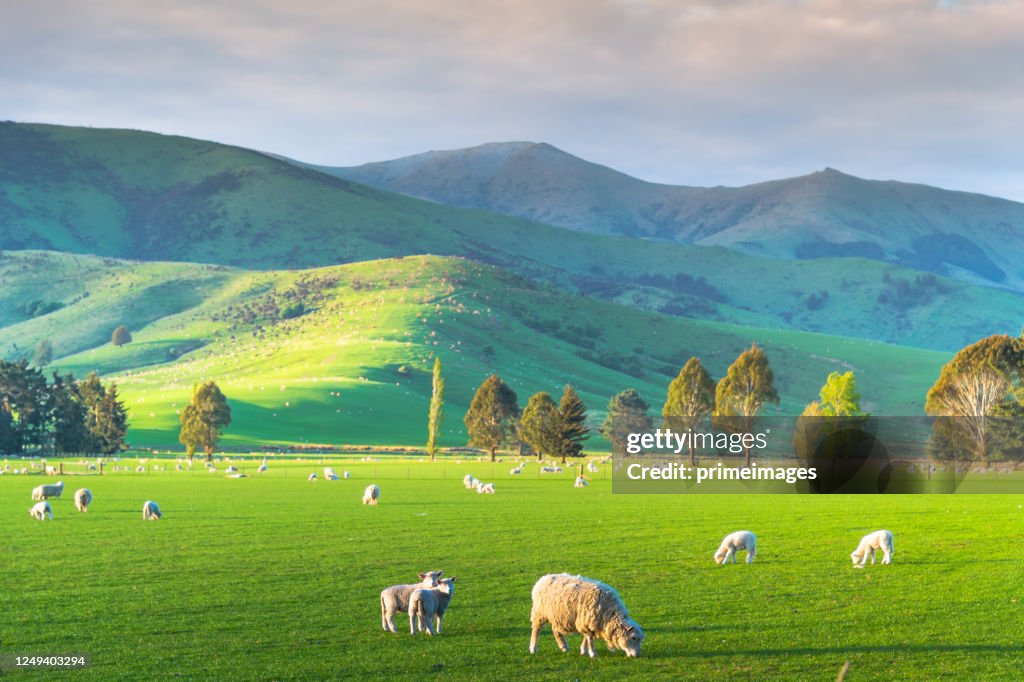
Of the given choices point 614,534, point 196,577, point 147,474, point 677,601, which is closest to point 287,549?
point 196,577

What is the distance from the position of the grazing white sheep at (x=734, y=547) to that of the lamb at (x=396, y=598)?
1224cm

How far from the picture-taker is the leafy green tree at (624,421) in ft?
431

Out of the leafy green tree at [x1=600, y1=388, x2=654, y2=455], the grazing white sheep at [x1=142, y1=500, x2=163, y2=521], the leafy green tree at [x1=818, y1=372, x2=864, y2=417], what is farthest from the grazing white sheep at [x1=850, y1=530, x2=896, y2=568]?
the leafy green tree at [x1=600, y1=388, x2=654, y2=455]

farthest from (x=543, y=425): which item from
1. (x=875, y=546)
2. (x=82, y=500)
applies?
(x=875, y=546)

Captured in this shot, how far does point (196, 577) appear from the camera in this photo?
97.0ft

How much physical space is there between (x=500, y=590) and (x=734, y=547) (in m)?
8.74

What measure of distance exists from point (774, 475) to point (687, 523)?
36156mm

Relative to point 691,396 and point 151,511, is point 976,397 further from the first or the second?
point 151,511

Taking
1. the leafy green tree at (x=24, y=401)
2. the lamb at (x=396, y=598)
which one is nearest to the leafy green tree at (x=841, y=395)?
the lamb at (x=396, y=598)

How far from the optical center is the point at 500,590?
2725 cm

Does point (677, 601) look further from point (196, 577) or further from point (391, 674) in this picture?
point (196, 577)

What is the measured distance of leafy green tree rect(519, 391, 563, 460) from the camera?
12119cm

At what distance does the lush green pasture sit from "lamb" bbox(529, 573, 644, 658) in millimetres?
414

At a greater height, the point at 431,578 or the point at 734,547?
the point at 431,578
